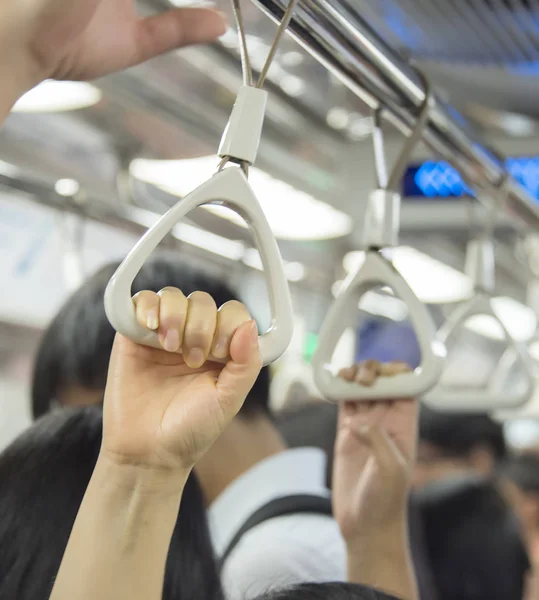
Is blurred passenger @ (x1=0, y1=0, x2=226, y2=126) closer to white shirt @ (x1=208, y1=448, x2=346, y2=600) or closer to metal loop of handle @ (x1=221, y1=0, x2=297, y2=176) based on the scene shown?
metal loop of handle @ (x1=221, y1=0, x2=297, y2=176)

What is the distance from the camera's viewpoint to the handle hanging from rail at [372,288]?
833 mm

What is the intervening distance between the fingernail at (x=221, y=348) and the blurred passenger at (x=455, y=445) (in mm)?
2558

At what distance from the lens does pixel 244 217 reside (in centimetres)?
59

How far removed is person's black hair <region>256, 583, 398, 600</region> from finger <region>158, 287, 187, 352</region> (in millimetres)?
336

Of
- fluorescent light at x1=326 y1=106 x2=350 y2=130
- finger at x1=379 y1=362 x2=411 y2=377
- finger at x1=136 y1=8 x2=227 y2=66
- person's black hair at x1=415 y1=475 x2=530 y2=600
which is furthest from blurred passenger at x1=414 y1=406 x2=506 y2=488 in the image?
finger at x1=136 y1=8 x2=227 y2=66

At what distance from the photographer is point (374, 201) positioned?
92 cm

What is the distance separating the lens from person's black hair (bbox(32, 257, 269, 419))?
118cm

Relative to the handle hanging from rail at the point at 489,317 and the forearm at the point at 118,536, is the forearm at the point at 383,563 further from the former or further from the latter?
the forearm at the point at 118,536

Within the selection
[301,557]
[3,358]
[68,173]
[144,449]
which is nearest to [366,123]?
[68,173]

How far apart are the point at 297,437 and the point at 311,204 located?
735mm

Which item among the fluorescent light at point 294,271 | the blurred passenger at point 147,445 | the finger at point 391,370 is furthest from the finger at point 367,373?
the fluorescent light at point 294,271

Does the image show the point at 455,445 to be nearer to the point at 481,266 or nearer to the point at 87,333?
the point at 481,266

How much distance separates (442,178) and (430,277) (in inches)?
52.5

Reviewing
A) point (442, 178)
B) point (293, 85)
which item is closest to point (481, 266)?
point (442, 178)
